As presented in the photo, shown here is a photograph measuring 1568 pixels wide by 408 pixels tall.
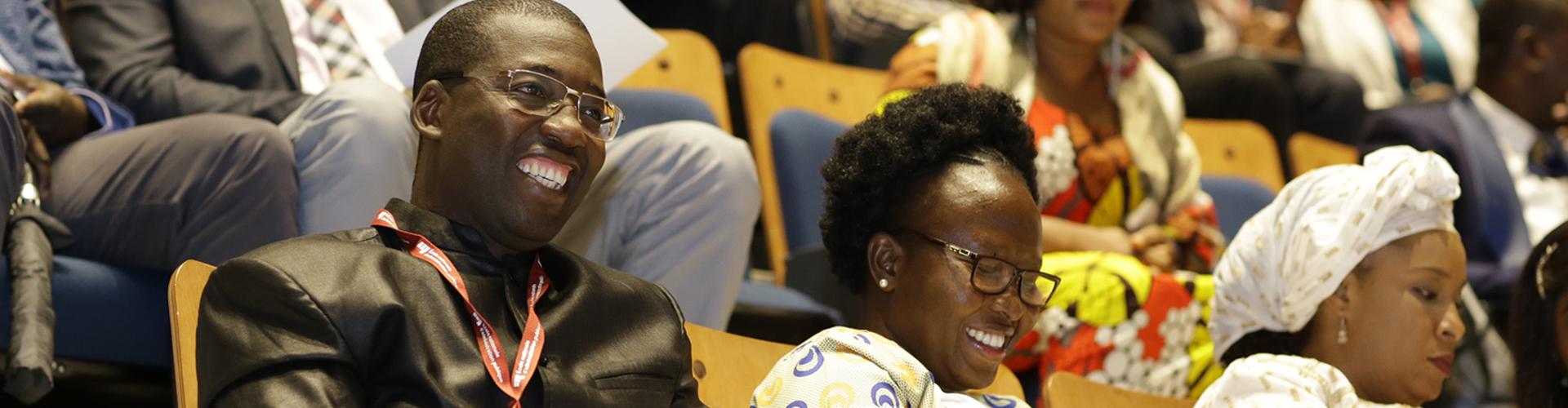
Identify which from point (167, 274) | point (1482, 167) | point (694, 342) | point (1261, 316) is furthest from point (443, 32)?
point (1482, 167)

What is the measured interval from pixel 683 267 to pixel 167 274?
803 millimetres

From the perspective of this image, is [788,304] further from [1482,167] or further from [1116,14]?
[1482,167]

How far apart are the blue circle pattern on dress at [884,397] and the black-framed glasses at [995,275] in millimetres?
268

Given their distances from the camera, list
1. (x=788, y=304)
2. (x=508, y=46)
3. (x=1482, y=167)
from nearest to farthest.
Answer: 1. (x=508, y=46)
2. (x=788, y=304)
3. (x=1482, y=167)

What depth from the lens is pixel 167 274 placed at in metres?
2.53

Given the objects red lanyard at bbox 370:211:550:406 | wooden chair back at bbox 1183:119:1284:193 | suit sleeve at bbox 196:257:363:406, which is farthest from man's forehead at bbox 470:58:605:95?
wooden chair back at bbox 1183:119:1284:193

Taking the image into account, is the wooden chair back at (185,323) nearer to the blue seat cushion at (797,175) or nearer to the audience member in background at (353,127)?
the audience member in background at (353,127)

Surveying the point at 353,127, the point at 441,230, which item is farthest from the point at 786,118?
the point at 441,230

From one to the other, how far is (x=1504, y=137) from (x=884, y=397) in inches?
126

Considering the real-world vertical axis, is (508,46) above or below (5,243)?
above

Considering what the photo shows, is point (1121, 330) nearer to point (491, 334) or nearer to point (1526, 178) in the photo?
point (491, 334)

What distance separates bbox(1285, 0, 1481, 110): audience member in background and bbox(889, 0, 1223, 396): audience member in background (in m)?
1.85

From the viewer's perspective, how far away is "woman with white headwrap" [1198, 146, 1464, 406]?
2510 millimetres

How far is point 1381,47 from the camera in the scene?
5.38m
